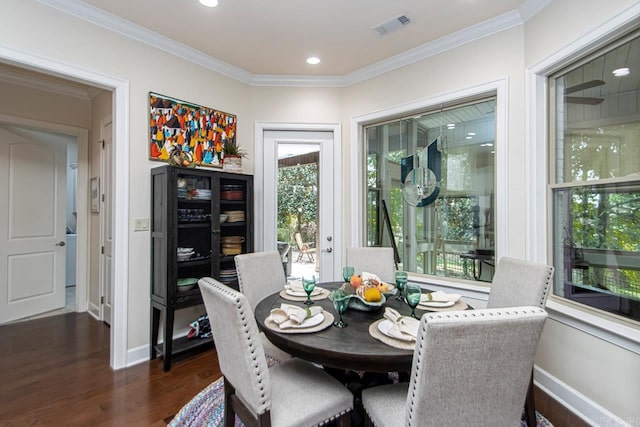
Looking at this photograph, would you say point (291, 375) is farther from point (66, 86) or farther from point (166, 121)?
point (66, 86)

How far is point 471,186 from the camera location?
2.85m

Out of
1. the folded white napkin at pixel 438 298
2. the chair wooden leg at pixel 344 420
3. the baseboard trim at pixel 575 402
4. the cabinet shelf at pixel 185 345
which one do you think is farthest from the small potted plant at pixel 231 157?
the baseboard trim at pixel 575 402

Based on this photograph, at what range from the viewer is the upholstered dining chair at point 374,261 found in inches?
105

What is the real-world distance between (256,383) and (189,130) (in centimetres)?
248

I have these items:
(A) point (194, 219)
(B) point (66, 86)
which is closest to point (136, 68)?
(A) point (194, 219)

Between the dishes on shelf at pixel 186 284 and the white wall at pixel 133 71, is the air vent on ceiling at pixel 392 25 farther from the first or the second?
the dishes on shelf at pixel 186 284

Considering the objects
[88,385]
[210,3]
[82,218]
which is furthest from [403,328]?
[82,218]

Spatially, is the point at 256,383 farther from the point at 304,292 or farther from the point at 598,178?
the point at 598,178

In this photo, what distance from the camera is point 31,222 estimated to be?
365 centimetres

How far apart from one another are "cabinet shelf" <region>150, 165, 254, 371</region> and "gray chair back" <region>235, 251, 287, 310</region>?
2.21 feet

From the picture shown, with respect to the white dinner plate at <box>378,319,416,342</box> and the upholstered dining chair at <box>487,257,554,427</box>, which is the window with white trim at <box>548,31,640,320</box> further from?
the white dinner plate at <box>378,319,416,342</box>

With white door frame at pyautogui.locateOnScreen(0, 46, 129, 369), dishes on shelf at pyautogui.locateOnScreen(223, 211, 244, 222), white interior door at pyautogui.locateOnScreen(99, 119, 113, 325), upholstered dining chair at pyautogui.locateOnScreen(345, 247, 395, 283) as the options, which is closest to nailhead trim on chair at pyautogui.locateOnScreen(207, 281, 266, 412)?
upholstered dining chair at pyautogui.locateOnScreen(345, 247, 395, 283)

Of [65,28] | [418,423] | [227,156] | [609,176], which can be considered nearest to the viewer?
[418,423]

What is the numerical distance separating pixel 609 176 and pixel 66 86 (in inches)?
199
